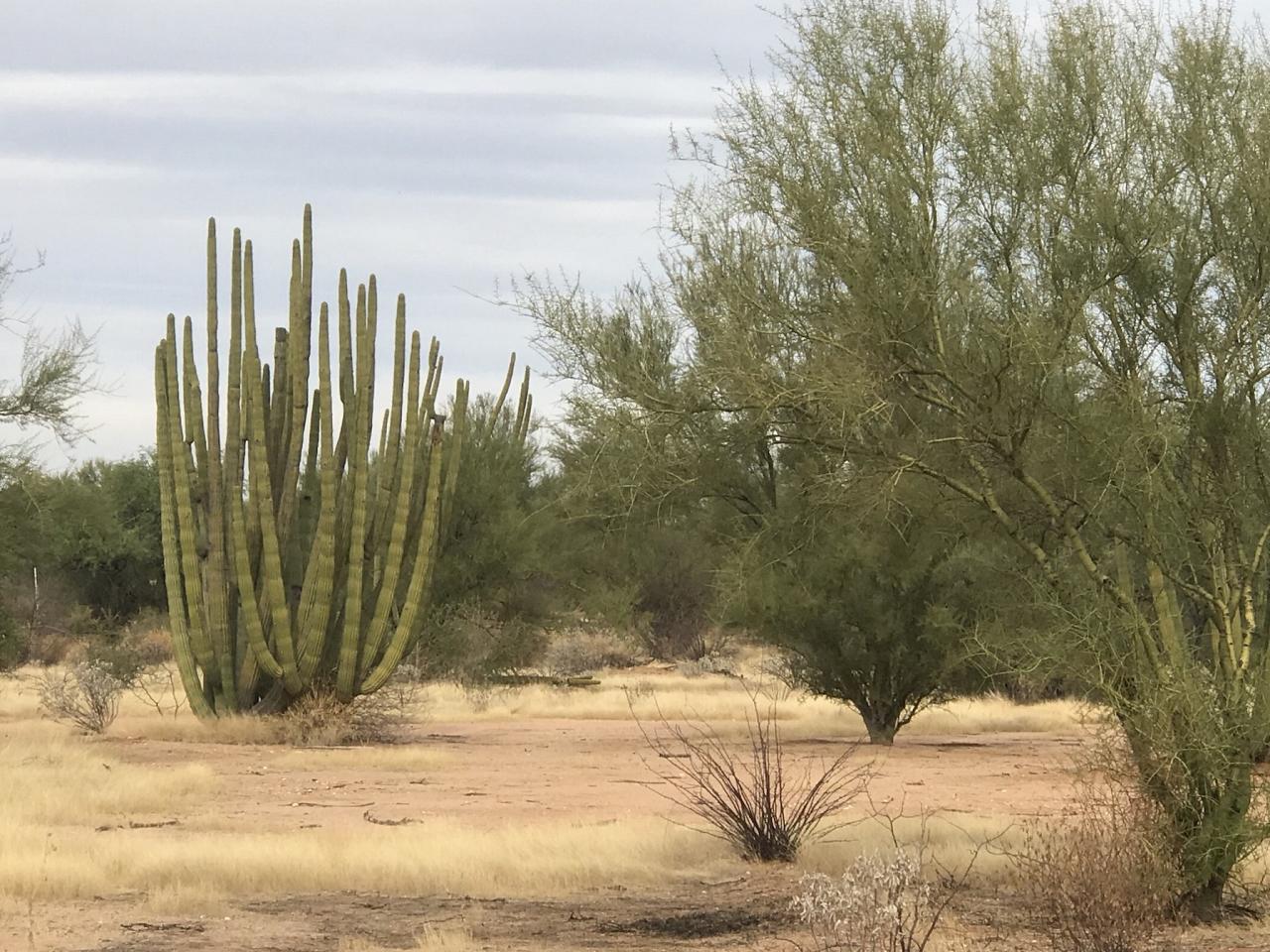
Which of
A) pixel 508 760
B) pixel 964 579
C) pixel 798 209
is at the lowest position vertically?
pixel 508 760

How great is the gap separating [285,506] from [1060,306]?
15.1m

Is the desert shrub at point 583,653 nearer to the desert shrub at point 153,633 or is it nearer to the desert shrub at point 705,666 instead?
the desert shrub at point 705,666

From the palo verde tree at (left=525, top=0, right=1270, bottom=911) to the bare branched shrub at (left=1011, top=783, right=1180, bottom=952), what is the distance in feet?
0.77

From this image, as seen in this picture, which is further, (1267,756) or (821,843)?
(821,843)

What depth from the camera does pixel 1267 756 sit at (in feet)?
31.4

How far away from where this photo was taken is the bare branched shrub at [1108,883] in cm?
761

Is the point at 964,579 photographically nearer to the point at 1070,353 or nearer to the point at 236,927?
the point at 1070,353

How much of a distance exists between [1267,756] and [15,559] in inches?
764

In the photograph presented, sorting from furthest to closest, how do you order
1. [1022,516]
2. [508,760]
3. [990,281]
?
1. [508,760]
2. [1022,516]
3. [990,281]

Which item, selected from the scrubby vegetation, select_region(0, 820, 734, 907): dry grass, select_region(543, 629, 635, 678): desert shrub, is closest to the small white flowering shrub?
the scrubby vegetation

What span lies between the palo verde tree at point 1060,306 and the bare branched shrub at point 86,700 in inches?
602

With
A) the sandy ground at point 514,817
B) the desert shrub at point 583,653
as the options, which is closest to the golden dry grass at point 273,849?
the sandy ground at point 514,817

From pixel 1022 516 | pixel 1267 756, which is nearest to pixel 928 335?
pixel 1022 516

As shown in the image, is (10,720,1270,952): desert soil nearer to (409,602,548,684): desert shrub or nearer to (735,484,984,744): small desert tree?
(735,484,984,744): small desert tree
